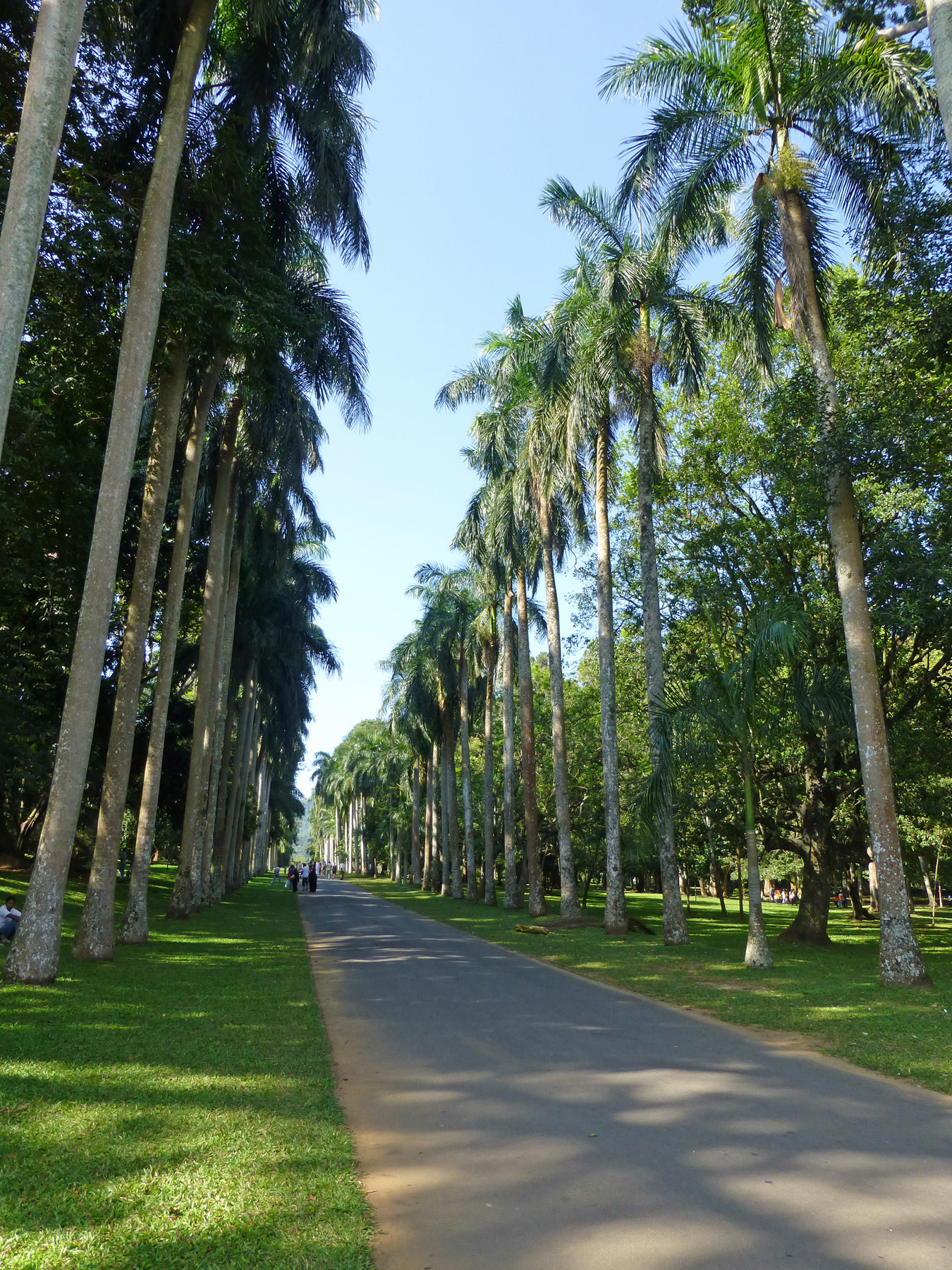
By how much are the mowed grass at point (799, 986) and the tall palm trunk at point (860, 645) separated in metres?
0.86

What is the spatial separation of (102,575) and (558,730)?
57.3ft

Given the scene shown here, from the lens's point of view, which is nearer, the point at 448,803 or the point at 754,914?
the point at 754,914

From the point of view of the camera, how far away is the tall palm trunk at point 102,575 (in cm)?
1058

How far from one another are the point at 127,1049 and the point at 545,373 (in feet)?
62.0

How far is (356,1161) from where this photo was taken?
5.22 m

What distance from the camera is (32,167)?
845 centimetres

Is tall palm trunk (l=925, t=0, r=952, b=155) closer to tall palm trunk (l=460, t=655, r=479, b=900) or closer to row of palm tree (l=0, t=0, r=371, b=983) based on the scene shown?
row of palm tree (l=0, t=0, r=371, b=983)

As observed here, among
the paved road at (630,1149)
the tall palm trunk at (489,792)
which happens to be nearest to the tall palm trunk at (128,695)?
the paved road at (630,1149)

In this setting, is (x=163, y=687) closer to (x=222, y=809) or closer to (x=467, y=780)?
(x=222, y=809)

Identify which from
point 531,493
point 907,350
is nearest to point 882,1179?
point 907,350

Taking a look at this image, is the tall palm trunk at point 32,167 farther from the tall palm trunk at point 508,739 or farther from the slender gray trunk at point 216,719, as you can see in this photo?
the tall palm trunk at point 508,739

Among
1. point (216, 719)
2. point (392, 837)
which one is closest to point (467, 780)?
point (216, 719)

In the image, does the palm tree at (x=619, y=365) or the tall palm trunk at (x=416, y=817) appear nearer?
the palm tree at (x=619, y=365)

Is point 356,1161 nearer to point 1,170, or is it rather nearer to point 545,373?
point 1,170
